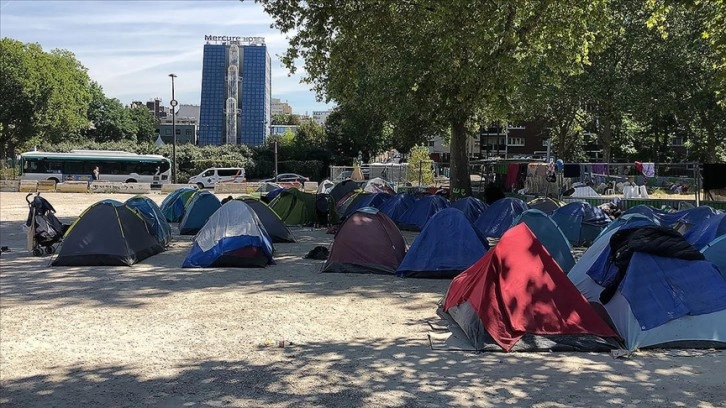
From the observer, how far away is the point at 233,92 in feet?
306

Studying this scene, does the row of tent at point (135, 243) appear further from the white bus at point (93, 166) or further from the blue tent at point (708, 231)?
the white bus at point (93, 166)

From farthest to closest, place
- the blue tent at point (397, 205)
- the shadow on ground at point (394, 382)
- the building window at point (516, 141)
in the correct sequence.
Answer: the building window at point (516, 141) < the blue tent at point (397, 205) < the shadow on ground at point (394, 382)

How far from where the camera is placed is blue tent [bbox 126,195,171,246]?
14.9 m

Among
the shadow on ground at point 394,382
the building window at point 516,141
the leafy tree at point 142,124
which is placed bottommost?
the shadow on ground at point 394,382

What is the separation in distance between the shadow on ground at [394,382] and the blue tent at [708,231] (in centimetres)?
447

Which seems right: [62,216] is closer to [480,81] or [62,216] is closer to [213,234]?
[213,234]

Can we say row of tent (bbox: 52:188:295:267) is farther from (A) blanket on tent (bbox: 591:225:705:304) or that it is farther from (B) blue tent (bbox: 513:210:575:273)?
(A) blanket on tent (bbox: 591:225:705:304)

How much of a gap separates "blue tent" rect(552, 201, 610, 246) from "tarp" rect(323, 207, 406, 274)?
18.9 ft

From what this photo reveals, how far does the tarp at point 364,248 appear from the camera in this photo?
12000 mm

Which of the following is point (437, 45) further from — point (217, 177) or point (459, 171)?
point (217, 177)

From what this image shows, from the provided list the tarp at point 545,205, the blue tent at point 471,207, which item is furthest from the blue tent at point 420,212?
the tarp at point 545,205

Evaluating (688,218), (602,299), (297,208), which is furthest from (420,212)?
(602,299)

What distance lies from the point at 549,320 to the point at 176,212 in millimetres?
17645

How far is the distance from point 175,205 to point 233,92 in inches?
2916
